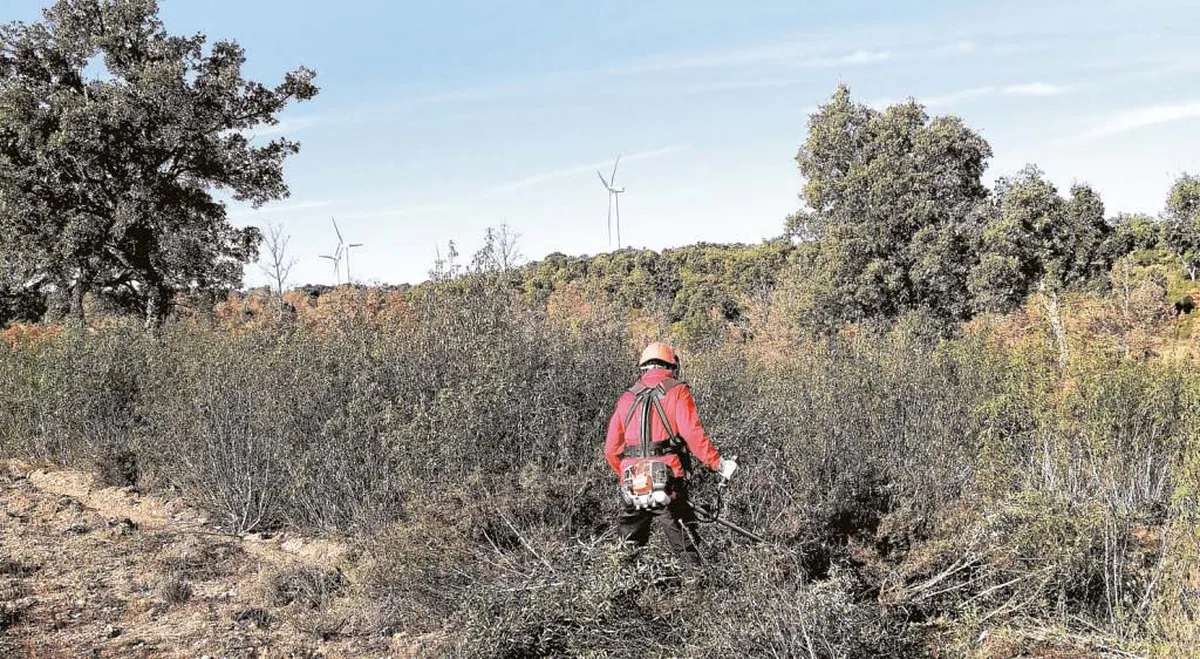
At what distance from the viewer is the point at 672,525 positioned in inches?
208

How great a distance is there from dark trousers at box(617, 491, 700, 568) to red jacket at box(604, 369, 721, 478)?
0.26 metres

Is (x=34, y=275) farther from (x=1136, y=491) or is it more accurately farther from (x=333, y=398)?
(x=1136, y=491)

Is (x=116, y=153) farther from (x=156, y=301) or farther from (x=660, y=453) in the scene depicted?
(x=660, y=453)

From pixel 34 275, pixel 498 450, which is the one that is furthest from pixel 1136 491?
pixel 34 275

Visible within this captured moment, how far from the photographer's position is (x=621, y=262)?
50906 mm

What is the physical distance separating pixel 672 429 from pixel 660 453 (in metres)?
0.18

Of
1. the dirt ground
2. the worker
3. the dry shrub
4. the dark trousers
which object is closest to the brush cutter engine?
the worker

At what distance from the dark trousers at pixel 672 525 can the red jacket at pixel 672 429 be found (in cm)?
26

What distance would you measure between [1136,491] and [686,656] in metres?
4.50

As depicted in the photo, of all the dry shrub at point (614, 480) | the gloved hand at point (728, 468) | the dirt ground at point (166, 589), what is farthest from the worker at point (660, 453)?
the dirt ground at point (166, 589)

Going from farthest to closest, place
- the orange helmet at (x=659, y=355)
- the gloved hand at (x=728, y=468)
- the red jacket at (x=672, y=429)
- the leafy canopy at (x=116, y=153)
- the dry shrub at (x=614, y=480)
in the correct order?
the leafy canopy at (x=116, y=153) < the orange helmet at (x=659, y=355) < the red jacket at (x=672, y=429) < the gloved hand at (x=728, y=468) < the dry shrub at (x=614, y=480)

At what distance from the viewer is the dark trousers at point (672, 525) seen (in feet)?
17.3

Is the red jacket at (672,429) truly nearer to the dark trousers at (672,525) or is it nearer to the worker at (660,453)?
the worker at (660,453)

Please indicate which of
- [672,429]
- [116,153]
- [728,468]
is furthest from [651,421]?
[116,153]
